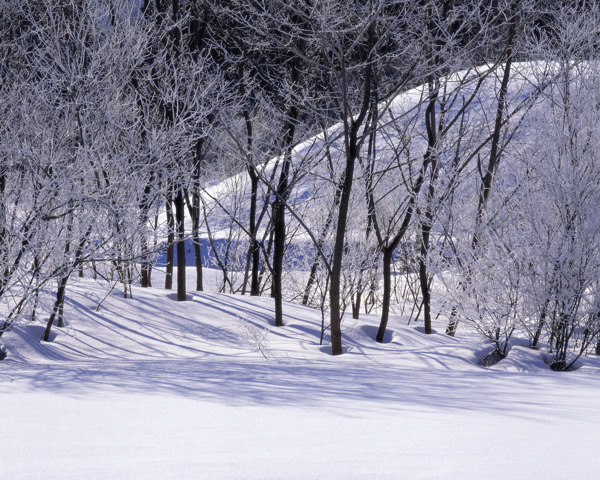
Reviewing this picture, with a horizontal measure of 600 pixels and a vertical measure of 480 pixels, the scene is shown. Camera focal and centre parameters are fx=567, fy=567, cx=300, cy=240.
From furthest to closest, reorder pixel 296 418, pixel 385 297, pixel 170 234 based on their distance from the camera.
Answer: pixel 170 234
pixel 385 297
pixel 296 418

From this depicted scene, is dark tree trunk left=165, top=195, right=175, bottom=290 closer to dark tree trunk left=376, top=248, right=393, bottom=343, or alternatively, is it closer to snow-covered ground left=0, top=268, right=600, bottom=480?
snow-covered ground left=0, top=268, right=600, bottom=480

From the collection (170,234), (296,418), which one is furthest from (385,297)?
(296,418)

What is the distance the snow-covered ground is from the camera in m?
2.22

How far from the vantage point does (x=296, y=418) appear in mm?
3049

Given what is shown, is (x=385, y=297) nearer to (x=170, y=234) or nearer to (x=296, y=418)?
(x=170, y=234)

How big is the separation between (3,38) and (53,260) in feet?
12.0

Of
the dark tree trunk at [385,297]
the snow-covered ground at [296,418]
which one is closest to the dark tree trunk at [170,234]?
the snow-covered ground at [296,418]

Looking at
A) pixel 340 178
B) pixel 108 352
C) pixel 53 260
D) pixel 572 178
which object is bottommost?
pixel 108 352

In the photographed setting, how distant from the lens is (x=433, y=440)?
2.57 metres

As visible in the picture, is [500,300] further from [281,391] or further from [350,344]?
[281,391]

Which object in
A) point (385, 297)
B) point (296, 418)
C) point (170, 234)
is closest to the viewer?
point (296, 418)

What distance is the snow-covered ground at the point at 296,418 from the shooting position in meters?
2.22

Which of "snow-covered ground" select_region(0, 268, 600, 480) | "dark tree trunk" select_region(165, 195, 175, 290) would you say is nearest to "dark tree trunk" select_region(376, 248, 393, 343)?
"snow-covered ground" select_region(0, 268, 600, 480)

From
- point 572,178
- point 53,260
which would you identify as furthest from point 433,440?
point 53,260
